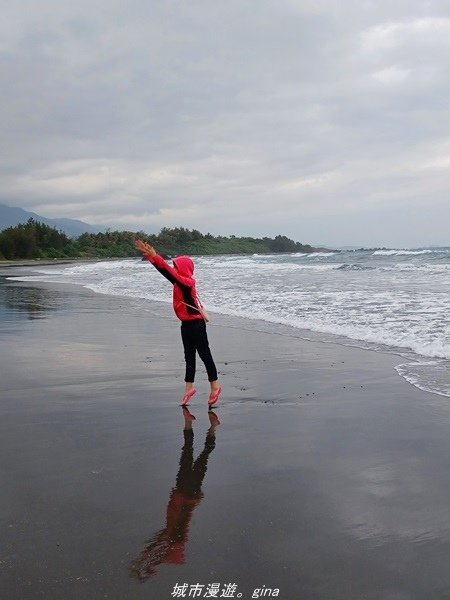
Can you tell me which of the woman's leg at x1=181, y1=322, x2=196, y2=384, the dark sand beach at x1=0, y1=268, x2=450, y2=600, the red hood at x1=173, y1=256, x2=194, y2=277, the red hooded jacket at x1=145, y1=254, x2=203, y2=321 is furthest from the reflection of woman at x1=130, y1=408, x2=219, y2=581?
the red hood at x1=173, y1=256, x2=194, y2=277

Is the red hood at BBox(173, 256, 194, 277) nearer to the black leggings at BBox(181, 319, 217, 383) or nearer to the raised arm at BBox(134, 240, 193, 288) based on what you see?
the raised arm at BBox(134, 240, 193, 288)

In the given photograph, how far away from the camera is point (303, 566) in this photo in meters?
2.76

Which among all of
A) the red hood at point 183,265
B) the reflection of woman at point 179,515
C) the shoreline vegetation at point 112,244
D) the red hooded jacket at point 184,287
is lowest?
the reflection of woman at point 179,515

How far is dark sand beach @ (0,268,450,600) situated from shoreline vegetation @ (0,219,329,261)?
167 feet

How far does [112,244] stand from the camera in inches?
3575

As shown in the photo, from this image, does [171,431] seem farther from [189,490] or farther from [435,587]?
[435,587]

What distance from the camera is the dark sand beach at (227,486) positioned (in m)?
2.68

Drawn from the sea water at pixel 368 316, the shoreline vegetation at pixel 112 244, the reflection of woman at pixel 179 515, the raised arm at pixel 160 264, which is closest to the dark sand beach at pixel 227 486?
the reflection of woman at pixel 179 515

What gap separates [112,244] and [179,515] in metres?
89.9

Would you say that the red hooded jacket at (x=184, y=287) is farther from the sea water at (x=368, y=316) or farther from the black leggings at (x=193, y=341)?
the sea water at (x=368, y=316)

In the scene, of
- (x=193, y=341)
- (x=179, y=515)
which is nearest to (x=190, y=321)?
(x=193, y=341)

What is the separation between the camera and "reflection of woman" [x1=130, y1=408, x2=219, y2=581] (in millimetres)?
2801

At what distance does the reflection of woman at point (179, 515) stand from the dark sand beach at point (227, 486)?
11mm

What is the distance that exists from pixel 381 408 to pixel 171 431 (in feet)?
6.87
